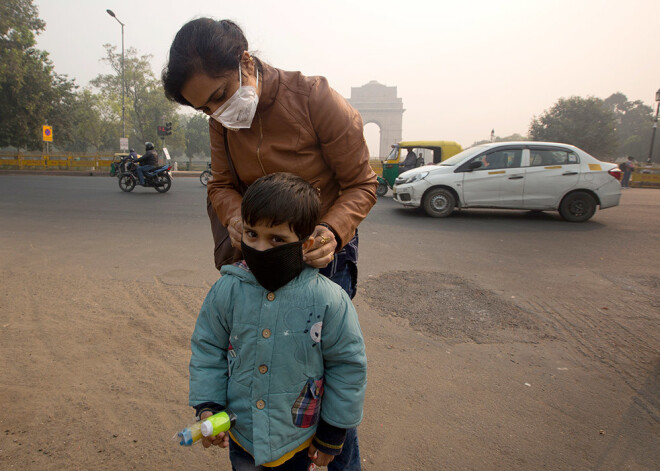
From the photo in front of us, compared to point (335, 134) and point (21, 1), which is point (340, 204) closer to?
point (335, 134)

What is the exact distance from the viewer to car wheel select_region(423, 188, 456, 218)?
891cm

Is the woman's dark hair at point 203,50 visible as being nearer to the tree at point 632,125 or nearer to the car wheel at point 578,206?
the car wheel at point 578,206

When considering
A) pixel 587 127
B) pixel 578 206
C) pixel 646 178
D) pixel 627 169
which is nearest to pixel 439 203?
pixel 578 206

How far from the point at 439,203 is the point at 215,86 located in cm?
799

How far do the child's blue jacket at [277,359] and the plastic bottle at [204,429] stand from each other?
0.12m

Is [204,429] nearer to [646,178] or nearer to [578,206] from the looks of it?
[578,206]

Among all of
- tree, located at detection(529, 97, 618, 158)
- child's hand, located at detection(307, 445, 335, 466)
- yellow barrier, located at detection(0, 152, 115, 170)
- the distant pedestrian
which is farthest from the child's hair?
Result: tree, located at detection(529, 97, 618, 158)

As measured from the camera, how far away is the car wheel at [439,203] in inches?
351

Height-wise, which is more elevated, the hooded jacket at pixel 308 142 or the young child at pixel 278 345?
the hooded jacket at pixel 308 142

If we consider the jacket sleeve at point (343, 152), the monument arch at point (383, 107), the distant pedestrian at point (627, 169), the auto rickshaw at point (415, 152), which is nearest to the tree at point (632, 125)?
the monument arch at point (383, 107)

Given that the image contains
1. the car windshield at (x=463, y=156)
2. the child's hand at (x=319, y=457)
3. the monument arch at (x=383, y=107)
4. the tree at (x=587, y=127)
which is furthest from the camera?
the monument arch at (x=383, y=107)

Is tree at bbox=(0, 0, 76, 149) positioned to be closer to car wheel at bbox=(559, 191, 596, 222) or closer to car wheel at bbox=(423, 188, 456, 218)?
car wheel at bbox=(423, 188, 456, 218)

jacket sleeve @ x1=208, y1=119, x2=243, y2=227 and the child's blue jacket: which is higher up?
jacket sleeve @ x1=208, y1=119, x2=243, y2=227

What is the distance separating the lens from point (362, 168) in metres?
1.63
